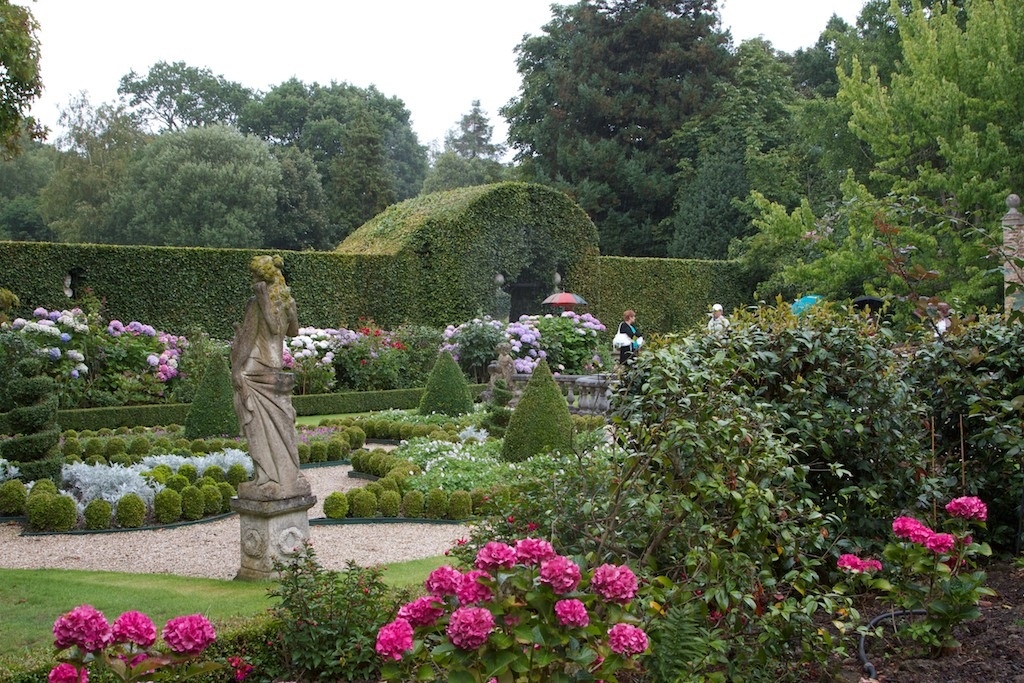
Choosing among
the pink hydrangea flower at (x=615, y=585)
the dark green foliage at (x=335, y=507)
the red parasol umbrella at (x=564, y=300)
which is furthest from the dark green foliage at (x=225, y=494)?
the red parasol umbrella at (x=564, y=300)

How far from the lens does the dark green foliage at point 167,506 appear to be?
24.5 feet

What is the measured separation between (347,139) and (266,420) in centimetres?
3702

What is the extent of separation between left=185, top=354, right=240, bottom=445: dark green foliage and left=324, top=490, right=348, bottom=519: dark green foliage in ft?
11.3

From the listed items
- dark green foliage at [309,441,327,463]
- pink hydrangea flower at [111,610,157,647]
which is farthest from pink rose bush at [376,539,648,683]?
dark green foliage at [309,441,327,463]

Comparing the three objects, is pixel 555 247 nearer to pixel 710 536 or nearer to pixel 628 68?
pixel 628 68

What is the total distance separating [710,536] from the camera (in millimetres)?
3436

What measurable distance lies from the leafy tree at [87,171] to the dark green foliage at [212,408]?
28699 mm

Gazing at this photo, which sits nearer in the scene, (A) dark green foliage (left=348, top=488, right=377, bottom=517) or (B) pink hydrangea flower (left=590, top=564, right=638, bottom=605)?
(B) pink hydrangea flower (left=590, top=564, right=638, bottom=605)

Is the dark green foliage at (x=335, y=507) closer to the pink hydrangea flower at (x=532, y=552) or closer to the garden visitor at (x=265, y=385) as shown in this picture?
the garden visitor at (x=265, y=385)

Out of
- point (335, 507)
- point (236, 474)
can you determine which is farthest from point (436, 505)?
point (236, 474)

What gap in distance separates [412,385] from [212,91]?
38260mm

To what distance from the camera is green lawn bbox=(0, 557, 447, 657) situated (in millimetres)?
4688

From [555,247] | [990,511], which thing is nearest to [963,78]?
[555,247]

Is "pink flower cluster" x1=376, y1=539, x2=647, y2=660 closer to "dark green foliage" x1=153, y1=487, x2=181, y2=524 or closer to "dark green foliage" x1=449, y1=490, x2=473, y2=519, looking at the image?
"dark green foliage" x1=449, y1=490, x2=473, y2=519
